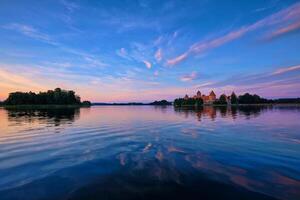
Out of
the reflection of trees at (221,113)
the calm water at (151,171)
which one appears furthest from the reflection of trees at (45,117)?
the reflection of trees at (221,113)

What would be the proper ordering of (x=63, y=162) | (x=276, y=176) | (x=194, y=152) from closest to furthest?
(x=276, y=176) < (x=63, y=162) < (x=194, y=152)

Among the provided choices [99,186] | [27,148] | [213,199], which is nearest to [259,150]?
[213,199]

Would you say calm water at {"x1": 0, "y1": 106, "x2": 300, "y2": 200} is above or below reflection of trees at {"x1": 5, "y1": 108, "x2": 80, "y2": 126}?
below

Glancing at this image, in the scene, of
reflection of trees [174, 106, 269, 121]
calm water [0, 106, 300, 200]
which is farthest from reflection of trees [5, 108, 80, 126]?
reflection of trees [174, 106, 269, 121]

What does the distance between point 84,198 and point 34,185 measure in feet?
10.0

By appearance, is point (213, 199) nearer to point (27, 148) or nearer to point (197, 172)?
point (197, 172)

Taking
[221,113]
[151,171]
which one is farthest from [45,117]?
[221,113]

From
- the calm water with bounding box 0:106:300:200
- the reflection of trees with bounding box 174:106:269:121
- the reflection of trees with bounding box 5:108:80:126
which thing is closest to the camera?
the calm water with bounding box 0:106:300:200

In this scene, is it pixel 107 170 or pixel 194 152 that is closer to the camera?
pixel 107 170

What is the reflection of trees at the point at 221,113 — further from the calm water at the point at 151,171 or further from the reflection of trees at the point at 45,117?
the calm water at the point at 151,171

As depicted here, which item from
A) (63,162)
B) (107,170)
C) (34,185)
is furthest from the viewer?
(63,162)

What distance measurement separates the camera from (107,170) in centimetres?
1269

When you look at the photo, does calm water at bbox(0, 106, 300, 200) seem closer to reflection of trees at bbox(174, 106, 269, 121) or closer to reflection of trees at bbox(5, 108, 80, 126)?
reflection of trees at bbox(5, 108, 80, 126)

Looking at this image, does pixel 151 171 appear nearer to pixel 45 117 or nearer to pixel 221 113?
pixel 45 117
